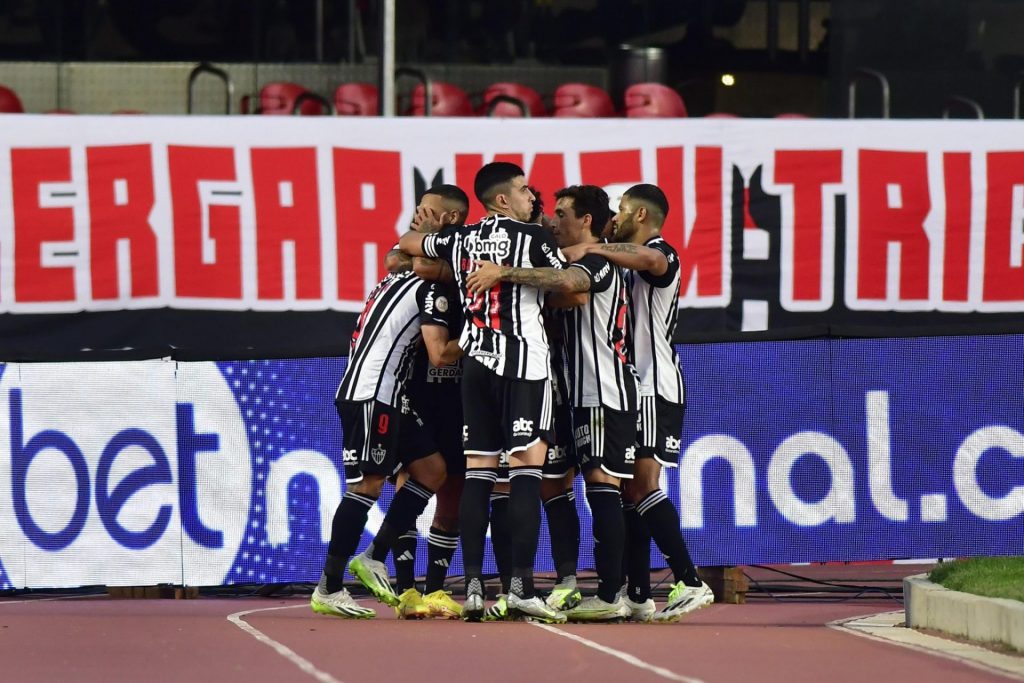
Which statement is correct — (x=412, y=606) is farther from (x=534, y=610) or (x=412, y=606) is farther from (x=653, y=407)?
(x=653, y=407)

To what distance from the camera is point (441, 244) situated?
27.4ft

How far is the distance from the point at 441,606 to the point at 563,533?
25.6 inches

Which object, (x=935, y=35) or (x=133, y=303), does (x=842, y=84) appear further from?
(x=133, y=303)

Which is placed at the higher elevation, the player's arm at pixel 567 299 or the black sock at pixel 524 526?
the player's arm at pixel 567 299

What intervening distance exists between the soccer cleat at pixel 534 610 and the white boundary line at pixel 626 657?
0.04 m

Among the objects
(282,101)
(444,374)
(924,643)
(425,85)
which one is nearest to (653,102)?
(425,85)

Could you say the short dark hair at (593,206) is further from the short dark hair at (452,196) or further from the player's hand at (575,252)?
the short dark hair at (452,196)

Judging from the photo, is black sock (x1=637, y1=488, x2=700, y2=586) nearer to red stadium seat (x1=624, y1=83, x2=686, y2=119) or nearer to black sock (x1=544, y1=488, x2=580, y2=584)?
black sock (x1=544, y1=488, x2=580, y2=584)

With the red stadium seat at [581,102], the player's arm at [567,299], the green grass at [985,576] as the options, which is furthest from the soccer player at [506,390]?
the red stadium seat at [581,102]

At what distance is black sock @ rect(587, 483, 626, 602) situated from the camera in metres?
8.34

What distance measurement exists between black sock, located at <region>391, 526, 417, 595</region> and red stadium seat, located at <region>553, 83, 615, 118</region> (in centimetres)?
832

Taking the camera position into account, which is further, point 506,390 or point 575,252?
point 575,252

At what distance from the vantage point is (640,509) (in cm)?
867

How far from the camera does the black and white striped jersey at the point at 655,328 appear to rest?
8.67 metres
